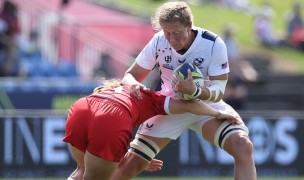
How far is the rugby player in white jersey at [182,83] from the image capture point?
7.48m

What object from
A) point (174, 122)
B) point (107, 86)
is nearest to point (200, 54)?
point (174, 122)

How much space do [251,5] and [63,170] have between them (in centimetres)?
1941

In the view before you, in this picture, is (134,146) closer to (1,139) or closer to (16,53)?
(1,139)

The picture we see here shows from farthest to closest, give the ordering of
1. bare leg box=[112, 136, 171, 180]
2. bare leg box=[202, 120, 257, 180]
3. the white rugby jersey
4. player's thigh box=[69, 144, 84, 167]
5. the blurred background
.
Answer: the blurred background, bare leg box=[112, 136, 171, 180], the white rugby jersey, bare leg box=[202, 120, 257, 180], player's thigh box=[69, 144, 84, 167]

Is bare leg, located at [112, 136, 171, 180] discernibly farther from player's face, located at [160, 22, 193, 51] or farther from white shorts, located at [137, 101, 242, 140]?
player's face, located at [160, 22, 193, 51]

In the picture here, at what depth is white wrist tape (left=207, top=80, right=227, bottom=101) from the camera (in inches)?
302

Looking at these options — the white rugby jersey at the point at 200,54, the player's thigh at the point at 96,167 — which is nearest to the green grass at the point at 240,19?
the white rugby jersey at the point at 200,54

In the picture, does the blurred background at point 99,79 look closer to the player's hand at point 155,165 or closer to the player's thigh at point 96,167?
the player's hand at point 155,165

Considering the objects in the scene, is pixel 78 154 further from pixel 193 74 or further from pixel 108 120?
pixel 193 74

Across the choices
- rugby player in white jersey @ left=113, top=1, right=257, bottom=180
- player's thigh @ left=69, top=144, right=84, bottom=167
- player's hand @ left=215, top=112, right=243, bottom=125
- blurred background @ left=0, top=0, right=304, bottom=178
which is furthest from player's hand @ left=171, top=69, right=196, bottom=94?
blurred background @ left=0, top=0, right=304, bottom=178

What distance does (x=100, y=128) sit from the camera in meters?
7.14

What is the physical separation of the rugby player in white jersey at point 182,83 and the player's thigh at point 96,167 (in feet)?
2.25

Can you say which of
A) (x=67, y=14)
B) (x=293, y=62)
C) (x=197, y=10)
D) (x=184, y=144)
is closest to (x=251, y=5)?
(x=197, y=10)

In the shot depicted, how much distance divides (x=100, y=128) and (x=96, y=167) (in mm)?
289
